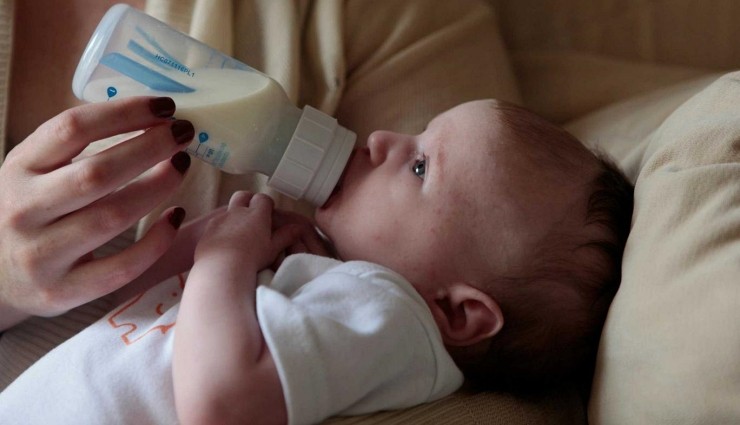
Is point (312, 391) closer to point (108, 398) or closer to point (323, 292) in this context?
point (323, 292)

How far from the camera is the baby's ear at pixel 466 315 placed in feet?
2.84

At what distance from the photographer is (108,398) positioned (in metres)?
0.79

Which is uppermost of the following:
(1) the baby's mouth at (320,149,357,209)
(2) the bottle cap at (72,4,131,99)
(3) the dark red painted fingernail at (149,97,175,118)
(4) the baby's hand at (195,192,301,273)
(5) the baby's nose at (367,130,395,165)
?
(2) the bottle cap at (72,4,131,99)

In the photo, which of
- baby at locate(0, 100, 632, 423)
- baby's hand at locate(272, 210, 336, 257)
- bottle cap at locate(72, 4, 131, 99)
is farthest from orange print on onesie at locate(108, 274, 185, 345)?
bottle cap at locate(72, 4, 131, 99)

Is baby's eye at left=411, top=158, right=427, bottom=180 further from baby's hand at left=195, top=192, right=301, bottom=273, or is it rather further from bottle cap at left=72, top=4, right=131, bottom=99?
bottle cap at left=72, top=4, right=131, bottom=99

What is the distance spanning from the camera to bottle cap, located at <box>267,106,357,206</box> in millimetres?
923

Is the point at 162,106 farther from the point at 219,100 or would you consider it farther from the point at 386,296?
the point at 386,296

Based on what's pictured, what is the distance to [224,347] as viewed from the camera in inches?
28.7

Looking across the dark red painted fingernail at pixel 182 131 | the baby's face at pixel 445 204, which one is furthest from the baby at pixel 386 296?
the dark red painted fingernail at pixel 182 131

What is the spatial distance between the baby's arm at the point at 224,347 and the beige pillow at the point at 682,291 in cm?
34

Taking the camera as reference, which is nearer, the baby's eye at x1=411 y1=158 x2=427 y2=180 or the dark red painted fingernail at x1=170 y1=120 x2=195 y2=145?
the dark red painted fingernail at x1=170 y1=120 x2=195 y2=145

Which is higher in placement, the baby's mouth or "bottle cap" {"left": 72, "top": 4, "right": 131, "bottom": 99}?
"bottle cap" {"left": 72, "top": 4, "right": 131, "bottom": 99}

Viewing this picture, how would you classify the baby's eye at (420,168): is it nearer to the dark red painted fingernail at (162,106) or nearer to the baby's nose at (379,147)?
the baby's nose at (379,147)

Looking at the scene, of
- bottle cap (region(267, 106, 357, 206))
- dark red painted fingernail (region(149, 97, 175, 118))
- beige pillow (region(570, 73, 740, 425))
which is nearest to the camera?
beige pillow (region(570, 73, 740, 425))
